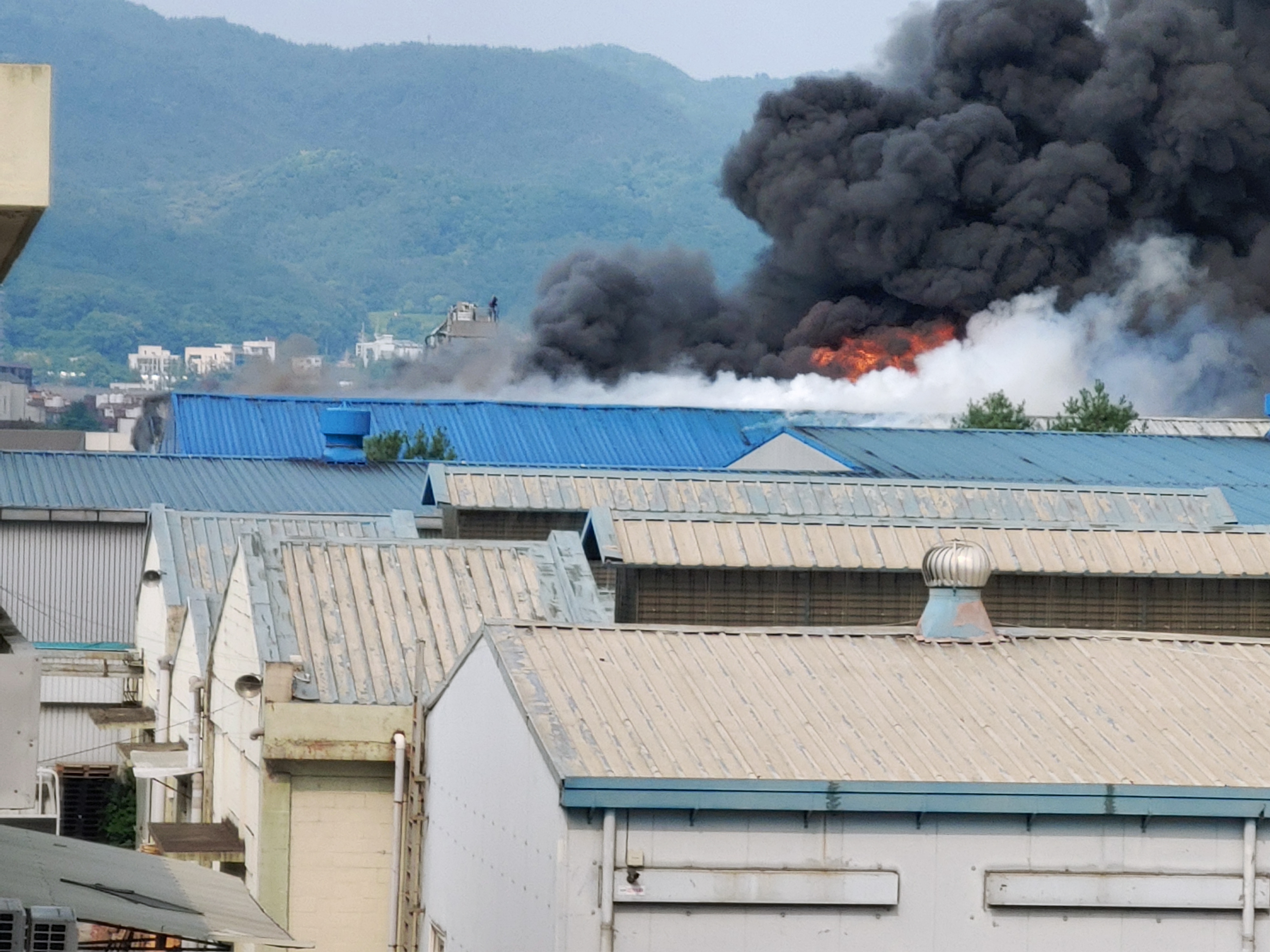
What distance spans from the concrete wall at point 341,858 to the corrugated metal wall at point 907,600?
3.05 metres

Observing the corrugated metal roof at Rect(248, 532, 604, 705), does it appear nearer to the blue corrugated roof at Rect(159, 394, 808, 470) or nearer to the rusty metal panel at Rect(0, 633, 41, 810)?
the rusty metal panel at Rect(0, 633, 41, 810)

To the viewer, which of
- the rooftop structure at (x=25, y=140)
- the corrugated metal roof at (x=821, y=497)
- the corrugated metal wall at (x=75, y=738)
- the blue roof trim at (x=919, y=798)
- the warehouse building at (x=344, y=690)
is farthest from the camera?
the corrugated metal wall at (x=75, y=738)

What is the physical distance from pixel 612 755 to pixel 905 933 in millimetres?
2135

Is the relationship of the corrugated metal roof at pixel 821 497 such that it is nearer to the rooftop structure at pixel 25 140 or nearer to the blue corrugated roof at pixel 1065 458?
the blue corrugated roof at pixel 1065 458

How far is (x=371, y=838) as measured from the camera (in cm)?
1984

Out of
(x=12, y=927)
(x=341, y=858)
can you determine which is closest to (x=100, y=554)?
(x=341, y=858)

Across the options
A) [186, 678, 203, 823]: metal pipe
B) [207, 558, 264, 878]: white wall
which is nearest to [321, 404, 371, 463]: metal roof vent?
[186, 678, 203, 823]: metal pipe

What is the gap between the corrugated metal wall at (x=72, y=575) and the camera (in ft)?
126

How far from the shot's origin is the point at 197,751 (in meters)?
24.9

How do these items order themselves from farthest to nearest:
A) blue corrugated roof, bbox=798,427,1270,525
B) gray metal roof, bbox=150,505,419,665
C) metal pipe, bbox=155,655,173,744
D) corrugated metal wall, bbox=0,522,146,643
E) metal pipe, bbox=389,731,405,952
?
blue corrugated roof, bbox=798,427,1270,525, corrugated metal wall, bbox=0,522,146,643, metal pipe, bbox=155,655,173,744, gray metal roof, bbox=150,505,419,665, metal pipe, bbox=389,731,405,952

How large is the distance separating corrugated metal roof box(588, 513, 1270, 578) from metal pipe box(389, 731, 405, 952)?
305 centimetres

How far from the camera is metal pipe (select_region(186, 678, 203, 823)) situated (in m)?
24.8

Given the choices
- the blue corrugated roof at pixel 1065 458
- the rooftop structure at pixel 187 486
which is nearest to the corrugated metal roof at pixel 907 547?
the rooftop structure at pixel 187 486

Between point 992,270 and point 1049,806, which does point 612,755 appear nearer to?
point 1049,806
